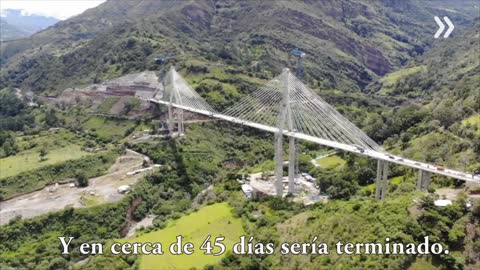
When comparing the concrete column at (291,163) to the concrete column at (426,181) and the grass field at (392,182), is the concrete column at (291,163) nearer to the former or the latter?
the grass field at (392,182)

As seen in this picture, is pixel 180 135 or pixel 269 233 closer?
pixel 269 233

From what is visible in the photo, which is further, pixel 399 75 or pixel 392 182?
pixel 399 75

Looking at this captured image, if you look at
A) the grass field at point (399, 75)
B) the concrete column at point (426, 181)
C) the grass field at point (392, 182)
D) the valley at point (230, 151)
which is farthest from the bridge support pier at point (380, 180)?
the grass field at point (399, 75)

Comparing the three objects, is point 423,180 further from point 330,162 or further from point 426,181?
point 330,162

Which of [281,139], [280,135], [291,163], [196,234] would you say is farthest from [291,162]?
[196,234]

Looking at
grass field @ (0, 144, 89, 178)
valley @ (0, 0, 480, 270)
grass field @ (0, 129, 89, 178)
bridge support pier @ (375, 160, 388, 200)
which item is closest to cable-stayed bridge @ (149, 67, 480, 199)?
bridge support pier @ (375, 160, 388, 200)

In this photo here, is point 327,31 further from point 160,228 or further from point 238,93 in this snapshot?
point 160,228

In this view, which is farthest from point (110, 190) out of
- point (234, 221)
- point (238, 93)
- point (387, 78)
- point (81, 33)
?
point (81, 33)

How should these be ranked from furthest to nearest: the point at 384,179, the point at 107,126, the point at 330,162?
the point at 107,126
the point at 330,162
the point at 384,179
